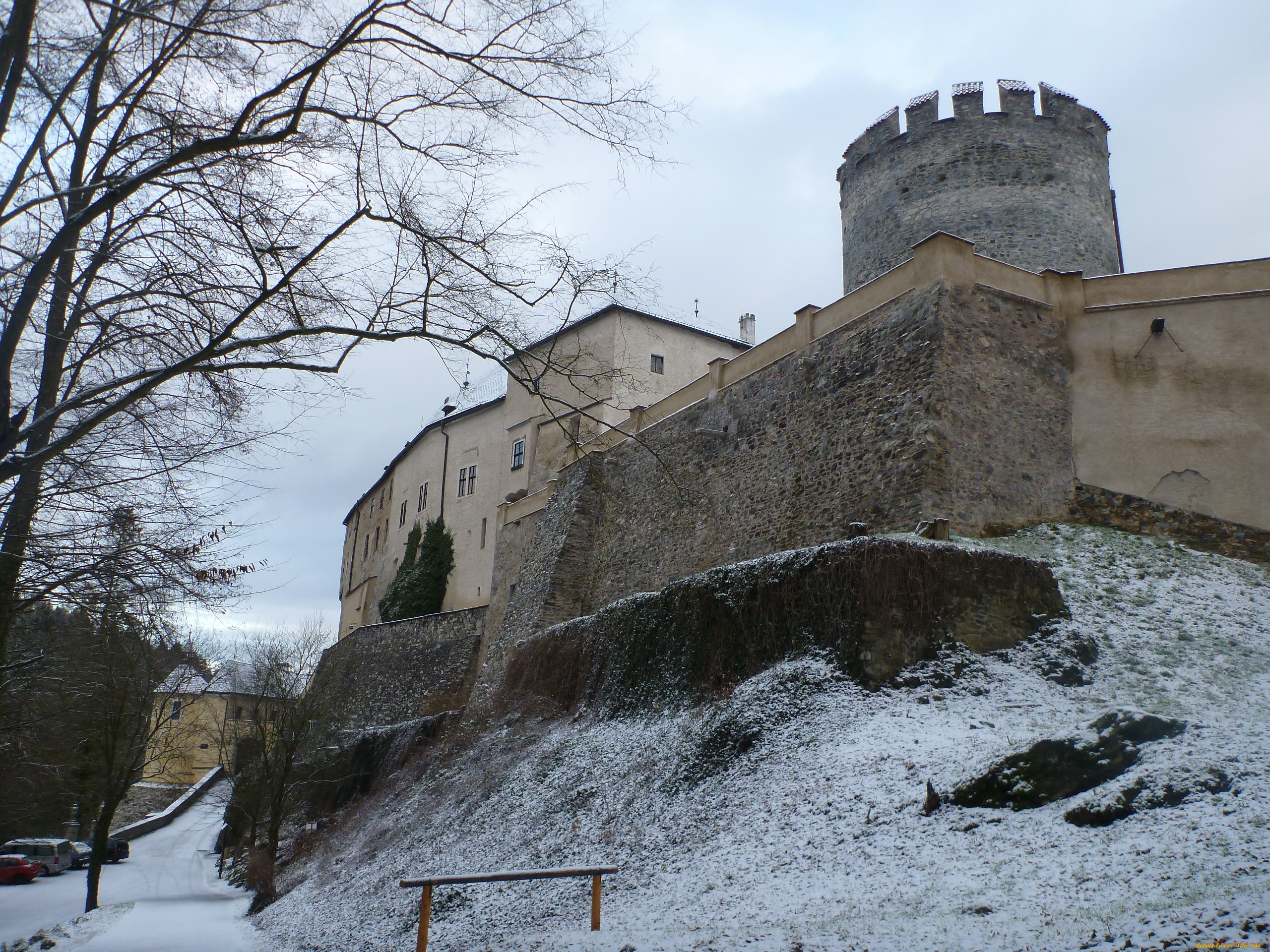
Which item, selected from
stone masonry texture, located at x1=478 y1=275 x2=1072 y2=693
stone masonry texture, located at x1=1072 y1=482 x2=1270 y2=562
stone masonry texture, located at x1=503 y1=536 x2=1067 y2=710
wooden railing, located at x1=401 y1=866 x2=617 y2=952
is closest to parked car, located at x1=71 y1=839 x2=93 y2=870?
stone masonry texture, located at x1=478 y1=275 x2=1072 y2=693

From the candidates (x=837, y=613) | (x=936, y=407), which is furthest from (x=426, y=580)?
(x=837, y=613)

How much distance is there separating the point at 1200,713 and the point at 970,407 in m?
5.91

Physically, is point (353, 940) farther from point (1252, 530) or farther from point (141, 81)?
point (1252, 530)

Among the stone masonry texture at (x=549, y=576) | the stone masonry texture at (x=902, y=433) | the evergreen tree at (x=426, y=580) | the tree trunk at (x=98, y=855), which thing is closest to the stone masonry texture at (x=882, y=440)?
the stone masonry texture at (x=902, y=433)

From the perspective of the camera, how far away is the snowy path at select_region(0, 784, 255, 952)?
1332 cm

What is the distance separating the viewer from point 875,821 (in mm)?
7863

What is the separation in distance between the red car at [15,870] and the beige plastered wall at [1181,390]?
26730 millimetres

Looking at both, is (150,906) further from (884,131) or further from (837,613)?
(884,131)

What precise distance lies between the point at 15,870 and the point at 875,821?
25.2 metres

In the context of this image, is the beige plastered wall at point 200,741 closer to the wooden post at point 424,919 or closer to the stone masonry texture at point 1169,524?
the wooden post at point 424,919

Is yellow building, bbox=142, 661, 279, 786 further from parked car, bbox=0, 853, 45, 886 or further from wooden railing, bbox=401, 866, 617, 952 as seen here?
wooden railing, bbox=401, 866, 617, 952

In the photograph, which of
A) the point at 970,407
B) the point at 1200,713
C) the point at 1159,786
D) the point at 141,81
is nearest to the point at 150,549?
the point at 141,81

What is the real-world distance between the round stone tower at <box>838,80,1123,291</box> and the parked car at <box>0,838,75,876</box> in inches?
1048

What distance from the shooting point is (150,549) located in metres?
6.46
